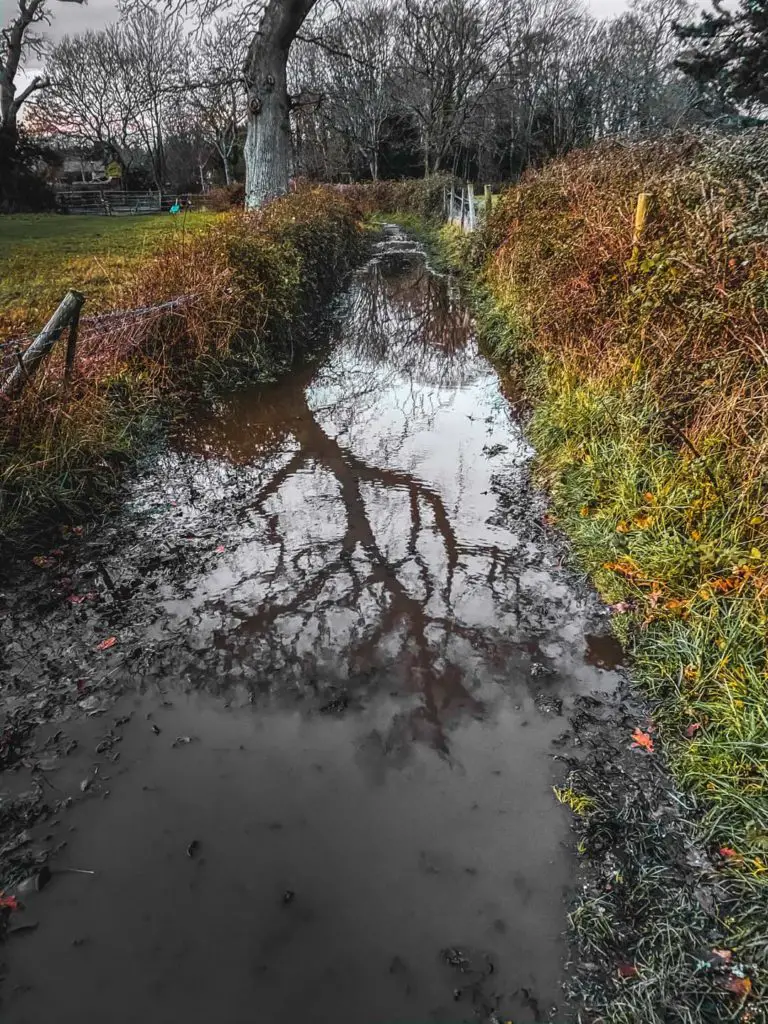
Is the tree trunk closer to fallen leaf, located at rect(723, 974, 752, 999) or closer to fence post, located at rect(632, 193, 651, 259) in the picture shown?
fence post, located at rect(632, 193, 651, 259)

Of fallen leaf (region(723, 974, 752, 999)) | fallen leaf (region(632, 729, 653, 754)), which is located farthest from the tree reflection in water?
fallen leaf (region(723, 974, 752, 999))

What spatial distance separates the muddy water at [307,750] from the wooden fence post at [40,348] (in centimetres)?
112

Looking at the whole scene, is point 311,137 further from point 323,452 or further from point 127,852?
point 127,852

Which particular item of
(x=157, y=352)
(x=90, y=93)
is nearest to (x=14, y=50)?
(x=90, y=93)

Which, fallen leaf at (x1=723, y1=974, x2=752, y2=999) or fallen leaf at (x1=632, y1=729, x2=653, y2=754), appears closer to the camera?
fallen leaf at (x1=723, y1=974, x2=752, y2=999)

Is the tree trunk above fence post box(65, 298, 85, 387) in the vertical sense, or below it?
above

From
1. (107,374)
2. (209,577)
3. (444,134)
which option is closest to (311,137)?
(444,134)

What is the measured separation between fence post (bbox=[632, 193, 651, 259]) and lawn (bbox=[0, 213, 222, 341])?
17.5ft

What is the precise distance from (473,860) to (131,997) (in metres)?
1.16

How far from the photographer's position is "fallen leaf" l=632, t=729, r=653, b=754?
2.57m

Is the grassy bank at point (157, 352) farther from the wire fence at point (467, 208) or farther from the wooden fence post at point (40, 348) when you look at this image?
the wire fence at point (467, 208)

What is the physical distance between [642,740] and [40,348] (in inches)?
183

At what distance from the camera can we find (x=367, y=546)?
4008 millimetres

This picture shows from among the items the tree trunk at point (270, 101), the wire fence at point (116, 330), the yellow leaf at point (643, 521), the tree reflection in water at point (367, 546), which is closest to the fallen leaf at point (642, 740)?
the tree reflection in water at point (367, 546)
